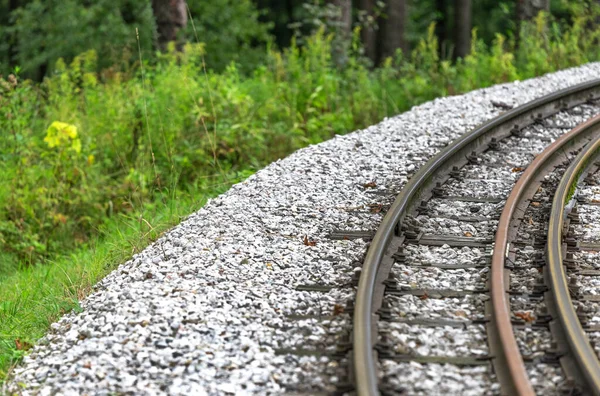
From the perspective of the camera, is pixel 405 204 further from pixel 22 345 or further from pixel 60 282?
pixel 22 345

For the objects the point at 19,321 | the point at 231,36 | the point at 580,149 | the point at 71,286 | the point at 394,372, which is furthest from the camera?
the point at 231,36

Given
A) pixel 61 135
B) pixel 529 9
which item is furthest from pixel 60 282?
pixel 529 9

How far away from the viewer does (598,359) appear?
4.41 m

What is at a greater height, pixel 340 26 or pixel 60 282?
pixel 340 26

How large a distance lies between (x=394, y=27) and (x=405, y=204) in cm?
1788

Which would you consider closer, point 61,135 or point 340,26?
point 61,135

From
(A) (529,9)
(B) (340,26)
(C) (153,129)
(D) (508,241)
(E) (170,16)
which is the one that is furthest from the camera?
(A) (529,9)

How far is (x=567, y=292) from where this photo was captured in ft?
16.5

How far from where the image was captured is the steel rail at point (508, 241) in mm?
4230

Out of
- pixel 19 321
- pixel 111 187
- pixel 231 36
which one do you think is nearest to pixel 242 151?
pixel 111 187

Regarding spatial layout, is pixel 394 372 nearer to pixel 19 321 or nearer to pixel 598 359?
pixel 598 359

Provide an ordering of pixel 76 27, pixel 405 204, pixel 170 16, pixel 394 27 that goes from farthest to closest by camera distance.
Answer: pixel 394 27
pixel 76 27
pixel 170 16
pixel 405 204

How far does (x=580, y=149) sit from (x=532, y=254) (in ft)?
9.83

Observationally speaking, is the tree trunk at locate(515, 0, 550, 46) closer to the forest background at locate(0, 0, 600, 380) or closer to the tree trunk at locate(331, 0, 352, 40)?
the forest background at locate(0, 0, 600, 380)
